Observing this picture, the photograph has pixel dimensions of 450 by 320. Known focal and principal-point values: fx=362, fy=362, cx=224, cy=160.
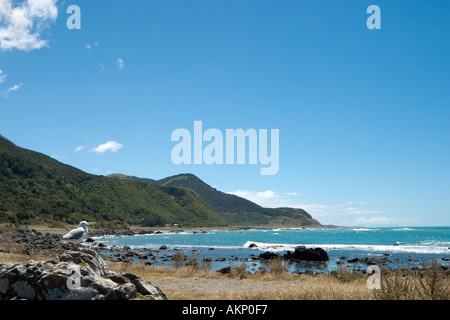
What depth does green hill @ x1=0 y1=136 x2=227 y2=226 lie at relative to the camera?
273ft

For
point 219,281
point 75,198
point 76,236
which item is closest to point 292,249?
point 219,281

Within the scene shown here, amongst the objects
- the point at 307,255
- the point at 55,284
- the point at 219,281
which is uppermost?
the point at 55,284

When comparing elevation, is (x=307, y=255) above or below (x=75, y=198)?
below

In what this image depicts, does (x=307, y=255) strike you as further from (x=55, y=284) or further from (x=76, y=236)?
(x=55, y=284)

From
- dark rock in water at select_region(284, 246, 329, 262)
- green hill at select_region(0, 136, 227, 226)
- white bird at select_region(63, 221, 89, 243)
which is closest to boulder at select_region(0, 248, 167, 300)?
white bird at select_region(63, 221, 89, 243)

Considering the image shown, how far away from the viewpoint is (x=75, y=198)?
107625mm

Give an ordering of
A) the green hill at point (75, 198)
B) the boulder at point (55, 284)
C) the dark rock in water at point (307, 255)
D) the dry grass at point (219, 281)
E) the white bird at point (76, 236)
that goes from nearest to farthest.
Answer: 1. the boulder at point (55, 284)
2. the dry grass at point (219, 281)
3. the white bird at point (76, 236)
4. the dark rock in water at point (307, 255)
5. the green hill at point (75, 198)

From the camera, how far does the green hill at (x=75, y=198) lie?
273ft

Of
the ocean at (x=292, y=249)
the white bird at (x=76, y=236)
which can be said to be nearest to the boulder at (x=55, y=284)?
the white bird at (x=76, y=236)

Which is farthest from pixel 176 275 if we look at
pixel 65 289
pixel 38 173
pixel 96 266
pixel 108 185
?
pixel 108 185

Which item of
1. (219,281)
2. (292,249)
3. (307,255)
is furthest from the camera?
(292,249)

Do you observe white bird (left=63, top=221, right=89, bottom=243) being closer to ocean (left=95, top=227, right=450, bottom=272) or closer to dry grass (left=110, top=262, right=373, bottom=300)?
dry grass (left=110, top=262, right=373, bottom=300)

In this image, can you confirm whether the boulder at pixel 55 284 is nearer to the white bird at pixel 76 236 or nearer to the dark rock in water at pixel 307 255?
the white bird at pixel 76 236

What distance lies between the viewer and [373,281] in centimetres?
1103
